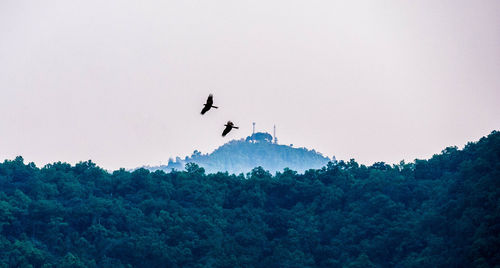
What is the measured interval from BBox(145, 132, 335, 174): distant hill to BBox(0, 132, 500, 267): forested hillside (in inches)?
3236

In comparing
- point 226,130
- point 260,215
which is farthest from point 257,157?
point 226,130

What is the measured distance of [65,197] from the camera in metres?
47.6

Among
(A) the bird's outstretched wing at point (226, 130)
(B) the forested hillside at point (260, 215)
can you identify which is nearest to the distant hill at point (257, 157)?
(B) the forested hillside at point (260, 215)

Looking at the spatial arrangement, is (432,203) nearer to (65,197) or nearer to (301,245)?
(301,245)

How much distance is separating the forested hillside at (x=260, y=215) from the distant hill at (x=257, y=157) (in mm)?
82201

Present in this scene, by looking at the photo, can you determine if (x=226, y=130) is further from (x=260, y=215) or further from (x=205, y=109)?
(x=260, y=215)

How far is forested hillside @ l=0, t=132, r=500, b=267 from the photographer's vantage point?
40625mm

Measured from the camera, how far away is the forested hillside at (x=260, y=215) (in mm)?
40625

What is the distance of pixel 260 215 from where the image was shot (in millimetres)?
47062

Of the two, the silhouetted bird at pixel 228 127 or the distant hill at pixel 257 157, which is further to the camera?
the distant hill at pixel 257 157

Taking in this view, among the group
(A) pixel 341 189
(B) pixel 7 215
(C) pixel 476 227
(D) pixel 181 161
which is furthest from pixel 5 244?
(D) pixel 181 161

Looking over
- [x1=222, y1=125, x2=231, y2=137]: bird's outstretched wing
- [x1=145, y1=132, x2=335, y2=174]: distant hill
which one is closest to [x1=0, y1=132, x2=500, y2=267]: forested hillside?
[x1=222, y1=125, x2=231, y2=137]: bird's outstretched wing

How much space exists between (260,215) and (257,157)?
293 feet

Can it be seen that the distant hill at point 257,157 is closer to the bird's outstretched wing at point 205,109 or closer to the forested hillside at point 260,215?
the forested hillside at point 260,215
